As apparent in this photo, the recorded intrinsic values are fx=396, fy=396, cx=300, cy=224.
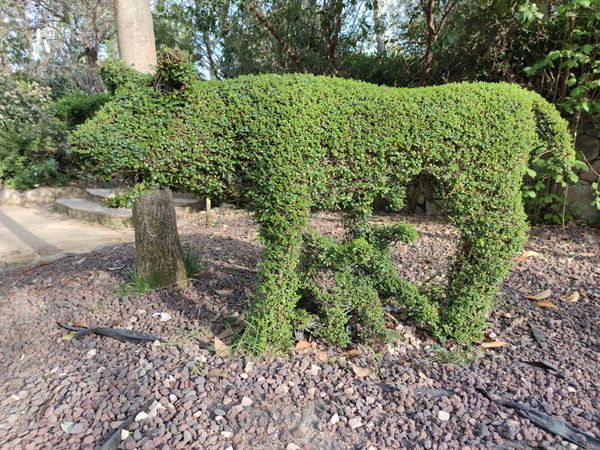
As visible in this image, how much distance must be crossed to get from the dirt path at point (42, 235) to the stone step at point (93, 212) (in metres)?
0.13

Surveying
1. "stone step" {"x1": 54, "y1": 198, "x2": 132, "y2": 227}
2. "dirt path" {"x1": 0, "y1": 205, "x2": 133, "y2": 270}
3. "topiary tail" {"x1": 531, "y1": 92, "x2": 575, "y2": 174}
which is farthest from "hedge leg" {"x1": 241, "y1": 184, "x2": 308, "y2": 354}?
"stone step" {"x1": 54, "y1": 198, "x2": 132, "y2": 227}

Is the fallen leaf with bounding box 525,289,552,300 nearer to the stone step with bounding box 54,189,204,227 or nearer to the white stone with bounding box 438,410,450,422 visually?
the white stone with bounding box 438,410,450,422

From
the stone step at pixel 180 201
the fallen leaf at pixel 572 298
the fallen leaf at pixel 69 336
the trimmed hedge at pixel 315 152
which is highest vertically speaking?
the trimmed hedge at pixel 315 152

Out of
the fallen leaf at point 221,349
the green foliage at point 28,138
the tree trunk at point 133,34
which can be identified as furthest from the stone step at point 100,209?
the fallen leaf at point 221,349

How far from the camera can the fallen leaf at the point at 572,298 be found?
10.9 feet

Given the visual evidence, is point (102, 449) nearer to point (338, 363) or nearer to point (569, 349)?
point (338, 363)

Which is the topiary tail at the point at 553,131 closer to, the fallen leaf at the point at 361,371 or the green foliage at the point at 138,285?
the fallen leaf at the point at 361,371

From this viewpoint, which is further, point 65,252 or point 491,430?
point 65,252

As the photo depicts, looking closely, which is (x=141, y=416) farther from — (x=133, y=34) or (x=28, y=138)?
(x=28, y=138)

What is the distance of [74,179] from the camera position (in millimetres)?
9461

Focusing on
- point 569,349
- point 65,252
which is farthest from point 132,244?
point 569,349

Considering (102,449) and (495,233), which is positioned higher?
(495,233)

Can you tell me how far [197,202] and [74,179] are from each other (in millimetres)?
3658

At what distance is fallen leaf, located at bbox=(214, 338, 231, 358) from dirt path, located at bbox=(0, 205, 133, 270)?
12.2 ft
